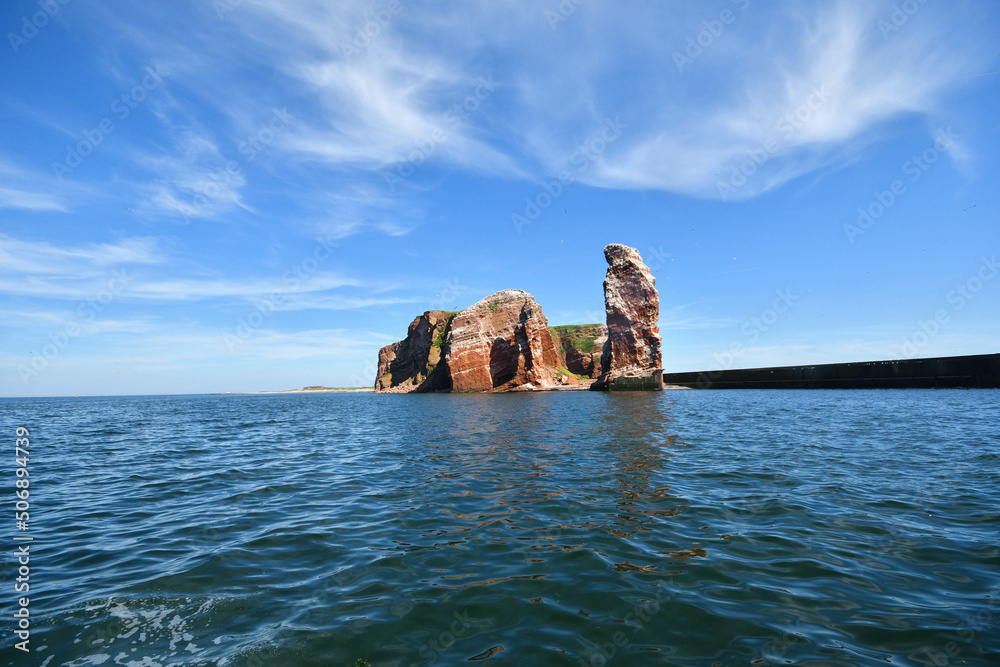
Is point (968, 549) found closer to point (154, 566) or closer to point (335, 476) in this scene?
point (154, 566)

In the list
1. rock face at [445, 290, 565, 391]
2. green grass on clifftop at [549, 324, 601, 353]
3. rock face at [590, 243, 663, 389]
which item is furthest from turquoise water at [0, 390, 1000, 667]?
green grass on clifftop at [549, 324, 601, 353]

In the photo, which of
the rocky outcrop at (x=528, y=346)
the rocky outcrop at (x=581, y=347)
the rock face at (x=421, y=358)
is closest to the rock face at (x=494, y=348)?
the rocky outcrop at (x=528, y=346)

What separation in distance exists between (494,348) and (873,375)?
190 ft

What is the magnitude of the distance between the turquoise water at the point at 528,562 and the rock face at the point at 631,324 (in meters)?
54.1

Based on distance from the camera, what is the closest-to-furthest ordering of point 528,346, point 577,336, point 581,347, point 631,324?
point 631,324, point 528,346, point 581,347, point 577,336

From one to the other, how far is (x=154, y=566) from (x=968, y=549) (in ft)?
37.3

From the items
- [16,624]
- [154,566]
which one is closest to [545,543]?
[154,566]

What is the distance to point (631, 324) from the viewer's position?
224ft

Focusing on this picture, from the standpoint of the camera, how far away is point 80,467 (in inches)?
575

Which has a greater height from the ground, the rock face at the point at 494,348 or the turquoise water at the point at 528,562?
the rock face at the point at 494,348

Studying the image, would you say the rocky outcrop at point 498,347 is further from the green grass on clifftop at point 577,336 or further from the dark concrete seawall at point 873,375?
the green grass on clifftop at point 577,336

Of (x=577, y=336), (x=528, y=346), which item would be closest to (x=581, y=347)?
(x=577, y=336)

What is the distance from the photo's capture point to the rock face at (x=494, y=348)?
85500mm

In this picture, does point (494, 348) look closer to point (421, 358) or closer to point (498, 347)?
point (498, 347)
